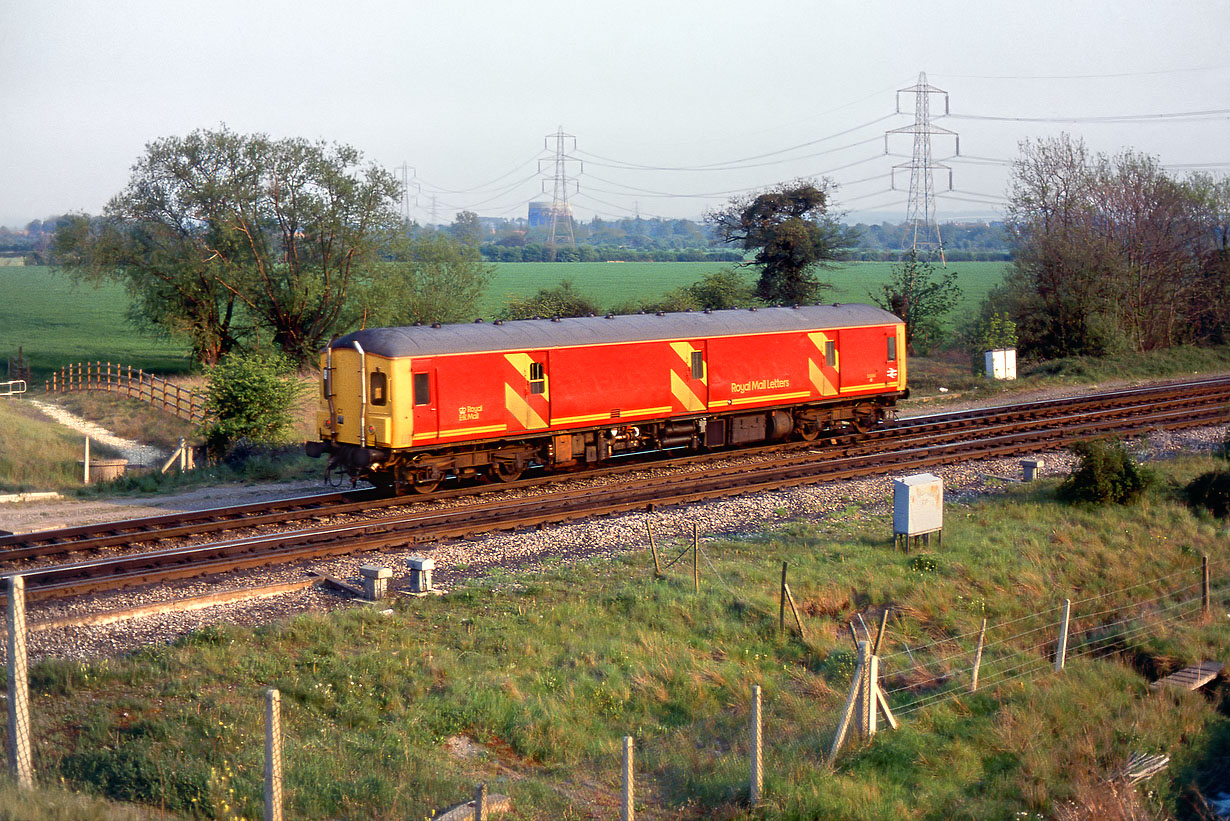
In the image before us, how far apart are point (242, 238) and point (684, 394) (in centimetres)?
2629

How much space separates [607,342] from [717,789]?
43.4 ft

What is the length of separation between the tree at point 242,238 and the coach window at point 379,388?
80.2ft

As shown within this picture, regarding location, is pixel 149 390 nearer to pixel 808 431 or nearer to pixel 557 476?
pixel 557 476

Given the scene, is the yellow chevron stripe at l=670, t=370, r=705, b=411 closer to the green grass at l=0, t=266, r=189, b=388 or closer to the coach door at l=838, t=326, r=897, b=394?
the coach door at l=838, t=326, r=897, b=394

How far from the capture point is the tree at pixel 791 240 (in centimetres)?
4647

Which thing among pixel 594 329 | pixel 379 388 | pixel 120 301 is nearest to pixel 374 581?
pixel 379 388

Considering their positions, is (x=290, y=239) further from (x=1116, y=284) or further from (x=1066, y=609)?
(x=1066, y=609)

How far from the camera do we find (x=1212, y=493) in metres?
20.4

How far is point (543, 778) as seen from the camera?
980cm

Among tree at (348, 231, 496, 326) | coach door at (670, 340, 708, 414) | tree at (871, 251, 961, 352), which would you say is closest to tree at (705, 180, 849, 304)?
tree at (871, 251, 961, 352)

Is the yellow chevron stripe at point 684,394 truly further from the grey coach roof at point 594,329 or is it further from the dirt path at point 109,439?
the dirt path at point 109,439

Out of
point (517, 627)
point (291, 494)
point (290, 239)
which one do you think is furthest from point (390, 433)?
point (290, 239)

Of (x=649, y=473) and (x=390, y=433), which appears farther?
(x=649, y=473)

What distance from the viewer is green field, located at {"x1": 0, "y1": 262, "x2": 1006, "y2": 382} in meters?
56.2
